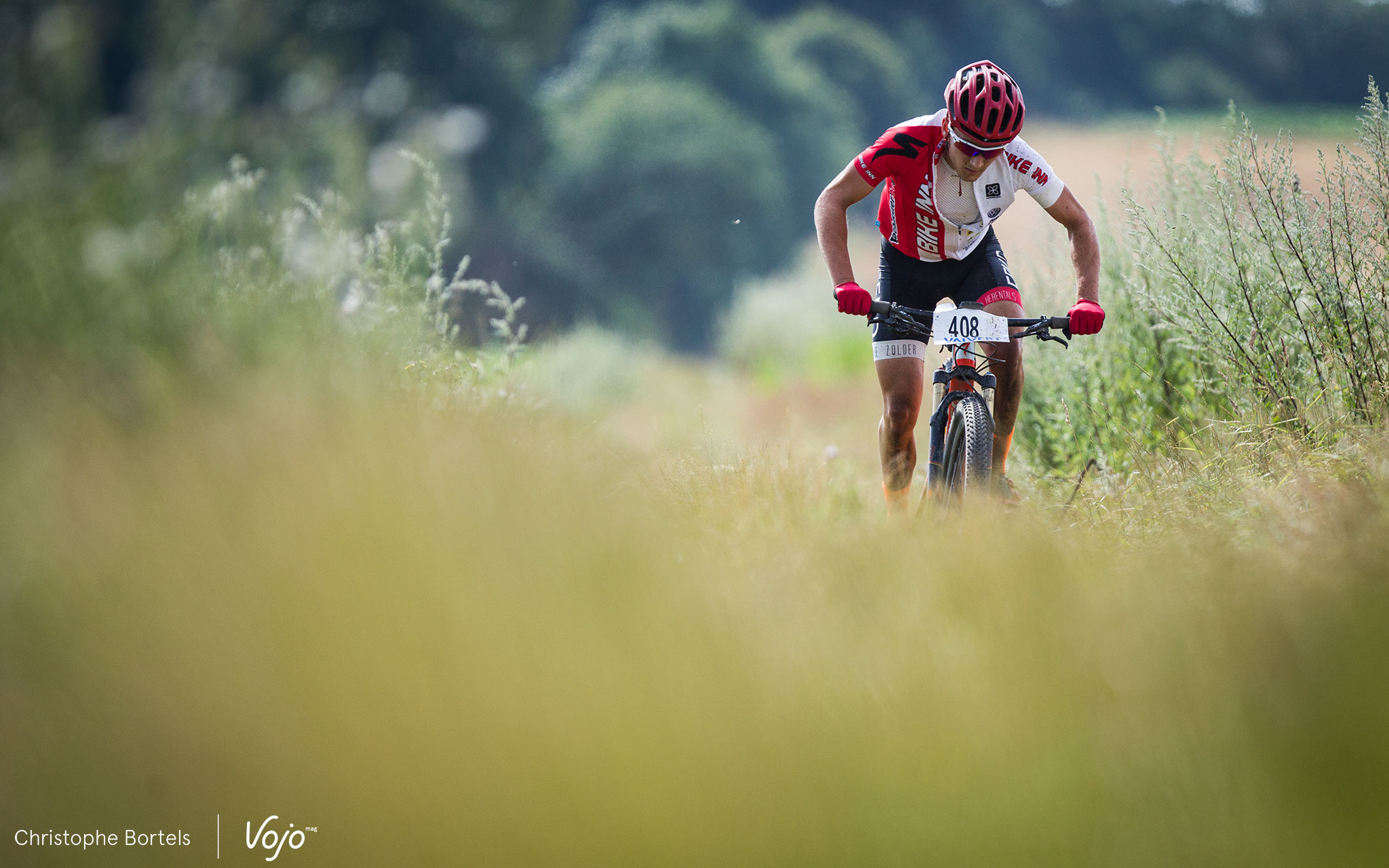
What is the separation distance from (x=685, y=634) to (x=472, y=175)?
35174mm

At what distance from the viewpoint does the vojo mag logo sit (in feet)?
4.83

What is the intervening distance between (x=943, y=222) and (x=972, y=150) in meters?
0.41

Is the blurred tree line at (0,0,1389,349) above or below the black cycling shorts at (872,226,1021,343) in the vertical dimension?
above

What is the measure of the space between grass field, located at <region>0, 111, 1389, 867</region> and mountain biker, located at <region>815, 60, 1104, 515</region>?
1686mm

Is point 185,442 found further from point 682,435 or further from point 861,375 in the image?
point 861,375

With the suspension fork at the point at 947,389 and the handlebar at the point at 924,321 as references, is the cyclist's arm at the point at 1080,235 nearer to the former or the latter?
the handlebar at the point at 924,321

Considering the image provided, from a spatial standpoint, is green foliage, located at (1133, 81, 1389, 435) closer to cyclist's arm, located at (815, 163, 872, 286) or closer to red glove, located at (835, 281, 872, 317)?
cyclist's arm, located at (815, 163, 872, 286)

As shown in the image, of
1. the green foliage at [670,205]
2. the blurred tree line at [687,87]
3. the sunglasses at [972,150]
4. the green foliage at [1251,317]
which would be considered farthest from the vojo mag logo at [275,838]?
the green foliage at [670,205]

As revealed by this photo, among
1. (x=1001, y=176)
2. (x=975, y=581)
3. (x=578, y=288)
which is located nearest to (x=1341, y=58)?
(x=578, y=288)

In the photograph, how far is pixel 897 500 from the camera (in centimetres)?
395

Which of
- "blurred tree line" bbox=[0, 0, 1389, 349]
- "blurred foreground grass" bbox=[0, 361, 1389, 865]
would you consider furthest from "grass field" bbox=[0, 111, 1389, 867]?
"blurred tree line" bbox=[0, 0, 1389, 349]

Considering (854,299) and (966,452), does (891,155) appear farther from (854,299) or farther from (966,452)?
(966,452)

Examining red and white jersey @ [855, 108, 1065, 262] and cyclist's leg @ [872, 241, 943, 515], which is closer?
red and white jersey @ [855, 108, 1065, 262]

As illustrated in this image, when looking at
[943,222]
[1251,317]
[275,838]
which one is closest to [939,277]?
[943,222]
